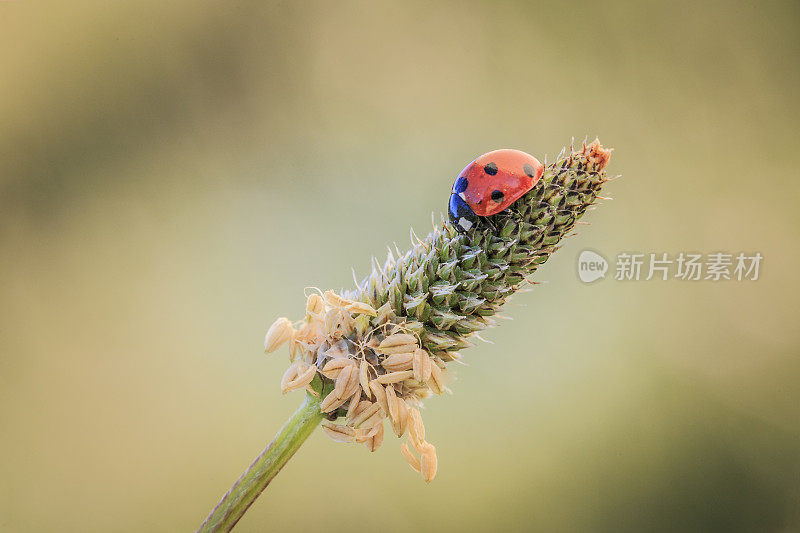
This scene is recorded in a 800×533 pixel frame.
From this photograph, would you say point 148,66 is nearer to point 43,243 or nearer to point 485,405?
point 43,243

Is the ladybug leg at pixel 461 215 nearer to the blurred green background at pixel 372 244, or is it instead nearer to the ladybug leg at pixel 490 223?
the ladybug leg at pixel 490 223

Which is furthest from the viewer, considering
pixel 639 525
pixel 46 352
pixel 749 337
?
pixel 749 337

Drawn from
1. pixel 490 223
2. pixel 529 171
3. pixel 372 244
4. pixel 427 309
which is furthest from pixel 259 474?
pixel 372 244

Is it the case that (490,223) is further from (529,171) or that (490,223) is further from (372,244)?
(372,244)

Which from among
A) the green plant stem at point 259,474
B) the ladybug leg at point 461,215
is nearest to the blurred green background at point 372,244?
the ladybug leg at point 461,215

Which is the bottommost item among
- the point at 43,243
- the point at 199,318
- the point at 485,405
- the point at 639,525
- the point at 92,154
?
the point at 639,525

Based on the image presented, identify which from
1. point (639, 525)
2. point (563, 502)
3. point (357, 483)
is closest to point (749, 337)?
point (639, 525)
